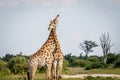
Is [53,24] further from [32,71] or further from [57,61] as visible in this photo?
[32,71]

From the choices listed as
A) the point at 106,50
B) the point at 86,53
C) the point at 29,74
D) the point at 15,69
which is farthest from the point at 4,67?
the point at 86,53

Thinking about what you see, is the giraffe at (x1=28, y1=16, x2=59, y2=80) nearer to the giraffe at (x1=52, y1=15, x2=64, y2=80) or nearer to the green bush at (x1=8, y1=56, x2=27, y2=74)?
the giraffe at (x1=52, y1=15, x2=64, y2=80)

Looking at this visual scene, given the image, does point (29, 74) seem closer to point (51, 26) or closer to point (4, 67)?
point (51, 26)

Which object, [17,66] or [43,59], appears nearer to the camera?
[43,59]

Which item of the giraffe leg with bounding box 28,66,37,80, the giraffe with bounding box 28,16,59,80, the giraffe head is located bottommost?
the giraffe leg with bounding box 28,66,37,80

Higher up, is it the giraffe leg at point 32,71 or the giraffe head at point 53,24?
the giraffe head at point 53,24

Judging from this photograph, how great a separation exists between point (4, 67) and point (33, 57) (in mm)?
11201

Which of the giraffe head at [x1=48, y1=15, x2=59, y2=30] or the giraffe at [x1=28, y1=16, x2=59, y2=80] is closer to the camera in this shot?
the giraffe at [x1=28, y1=16, x2=59, y2=80]

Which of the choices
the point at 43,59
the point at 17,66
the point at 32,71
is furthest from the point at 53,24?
the point at 17,66

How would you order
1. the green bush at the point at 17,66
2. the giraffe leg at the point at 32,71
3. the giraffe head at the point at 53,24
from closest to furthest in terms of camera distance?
1. the giraffe leg at the point at 32,71
2. the giraffe head at the point at 53,24
3. the green bush at the point at 17,66

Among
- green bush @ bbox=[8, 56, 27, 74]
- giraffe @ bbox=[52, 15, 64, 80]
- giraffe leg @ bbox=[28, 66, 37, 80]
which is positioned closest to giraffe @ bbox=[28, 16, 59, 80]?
giraffe leg @ bbox=[28, 66, 37, 80]

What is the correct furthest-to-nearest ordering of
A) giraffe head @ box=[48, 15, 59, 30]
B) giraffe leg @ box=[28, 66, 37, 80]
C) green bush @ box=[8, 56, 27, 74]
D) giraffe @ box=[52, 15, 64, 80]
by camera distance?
green bush @ box=[8, 56, 27, 74], giraffe head @ box=[48, 15, 59, 30], giraffe leg @ box=[28, 66, 37, 80], giraffe @ box=[52, 15, 64, 80]

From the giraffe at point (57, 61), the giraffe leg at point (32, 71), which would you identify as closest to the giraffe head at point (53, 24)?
the giraffe at point (57, 61)

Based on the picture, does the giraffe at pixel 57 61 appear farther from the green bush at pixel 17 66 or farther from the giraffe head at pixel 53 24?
the green bush at pixel 17 66
